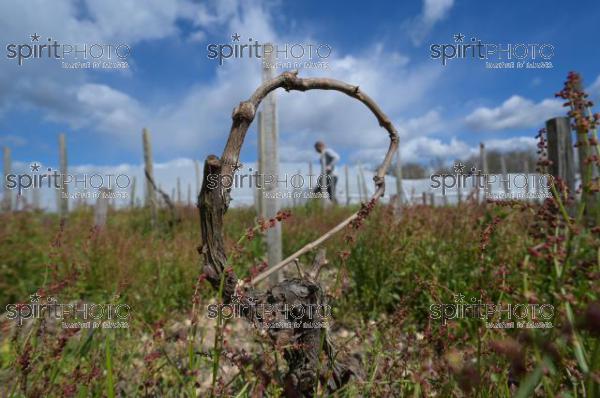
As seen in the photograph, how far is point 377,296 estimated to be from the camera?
319 centimetres

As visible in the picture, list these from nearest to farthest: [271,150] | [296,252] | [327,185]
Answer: [296,252]
[271,150]
[327,185]

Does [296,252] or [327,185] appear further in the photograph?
[327,185]

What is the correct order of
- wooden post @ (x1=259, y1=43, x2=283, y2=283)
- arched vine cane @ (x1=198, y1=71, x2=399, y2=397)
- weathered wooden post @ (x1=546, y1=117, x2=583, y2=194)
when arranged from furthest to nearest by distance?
weathered wooden post @ (x1=546, y1=117, x2=583, y2=194), wooden post @ (x1=259, y1=43, x2=283, y2=283), arched vine cane @ (x1=198, y1=71, x2=399, y2=397)

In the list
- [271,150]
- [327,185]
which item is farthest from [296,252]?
[327,185]

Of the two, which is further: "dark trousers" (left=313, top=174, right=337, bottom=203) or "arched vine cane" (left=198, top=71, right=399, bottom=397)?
"dark trousers" (left=313, top=174, right=337, bottom=203)

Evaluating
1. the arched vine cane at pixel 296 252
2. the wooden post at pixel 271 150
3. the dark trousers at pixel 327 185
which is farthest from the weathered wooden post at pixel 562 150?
the arched vine cane at pixel 296 252

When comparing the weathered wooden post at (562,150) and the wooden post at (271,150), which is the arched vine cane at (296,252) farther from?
the weathered wooden post at (562,150)

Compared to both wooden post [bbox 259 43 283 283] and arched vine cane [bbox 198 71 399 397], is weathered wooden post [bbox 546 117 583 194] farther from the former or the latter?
arched vine cane [bbox 198 71 399 397]

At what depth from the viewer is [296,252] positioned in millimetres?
1226

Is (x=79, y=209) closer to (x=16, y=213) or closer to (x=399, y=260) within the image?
(x=16, y=213)

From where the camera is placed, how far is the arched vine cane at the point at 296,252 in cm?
106

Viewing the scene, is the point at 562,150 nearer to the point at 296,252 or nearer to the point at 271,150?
the point at 271,150

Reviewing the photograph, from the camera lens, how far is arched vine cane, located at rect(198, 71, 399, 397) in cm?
106

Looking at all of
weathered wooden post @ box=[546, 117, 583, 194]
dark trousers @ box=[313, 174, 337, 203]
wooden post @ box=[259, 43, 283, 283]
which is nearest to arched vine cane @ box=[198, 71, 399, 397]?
dark trousers @ box=[313, 174, 337, 203]
